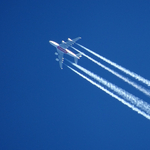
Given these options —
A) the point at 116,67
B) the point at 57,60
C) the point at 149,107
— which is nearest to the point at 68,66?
the point at 57,60

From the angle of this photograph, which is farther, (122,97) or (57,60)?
(57,60)

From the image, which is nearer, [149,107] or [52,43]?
[149,107]

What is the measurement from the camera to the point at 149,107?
4059cm

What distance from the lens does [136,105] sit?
41.4 meters

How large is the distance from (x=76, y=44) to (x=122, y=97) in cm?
1648

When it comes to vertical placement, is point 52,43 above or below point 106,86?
above

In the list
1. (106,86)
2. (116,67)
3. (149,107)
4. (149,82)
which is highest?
(116,67)

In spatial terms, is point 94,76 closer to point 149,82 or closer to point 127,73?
point 127,73

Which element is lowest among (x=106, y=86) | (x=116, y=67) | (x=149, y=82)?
(x=106, y=86)

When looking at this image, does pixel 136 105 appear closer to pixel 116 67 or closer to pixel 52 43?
pixel 116 67

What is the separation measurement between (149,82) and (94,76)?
10.9 meters

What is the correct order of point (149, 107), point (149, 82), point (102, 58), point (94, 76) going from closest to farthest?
point (149, 107) < point (149, 82) < point (94, 76) < point (102, 58)

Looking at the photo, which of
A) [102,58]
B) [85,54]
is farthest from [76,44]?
[102,58]

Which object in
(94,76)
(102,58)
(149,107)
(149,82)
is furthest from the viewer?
(102,58)
